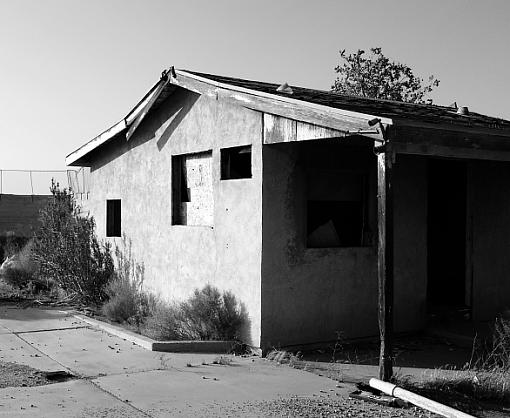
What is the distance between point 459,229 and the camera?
12.5 meters

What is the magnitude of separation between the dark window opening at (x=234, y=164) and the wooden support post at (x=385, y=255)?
10.4ft

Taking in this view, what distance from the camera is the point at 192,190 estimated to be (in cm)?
1112

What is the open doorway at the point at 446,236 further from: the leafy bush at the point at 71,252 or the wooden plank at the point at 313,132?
the leafy bush at the point at 71,252

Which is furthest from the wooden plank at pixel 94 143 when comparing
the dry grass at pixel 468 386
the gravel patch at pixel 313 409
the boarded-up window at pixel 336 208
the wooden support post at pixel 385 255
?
the dry grass at pixel 468 386

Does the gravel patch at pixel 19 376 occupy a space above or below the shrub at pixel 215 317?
below

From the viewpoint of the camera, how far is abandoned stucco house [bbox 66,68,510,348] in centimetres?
877

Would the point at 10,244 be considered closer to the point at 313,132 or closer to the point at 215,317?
the point at 215,317

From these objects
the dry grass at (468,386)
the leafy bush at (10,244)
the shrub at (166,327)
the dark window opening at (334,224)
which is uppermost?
the dark window opening at (334,224)

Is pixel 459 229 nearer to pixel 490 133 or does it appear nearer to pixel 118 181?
pixel 490 133

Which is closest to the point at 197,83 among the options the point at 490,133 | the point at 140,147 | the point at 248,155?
the point at 248,155

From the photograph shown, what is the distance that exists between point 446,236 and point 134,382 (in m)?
7.23

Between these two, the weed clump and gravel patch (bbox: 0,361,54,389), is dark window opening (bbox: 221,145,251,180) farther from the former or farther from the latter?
gravel patch (bbox: 0,361,54,389)

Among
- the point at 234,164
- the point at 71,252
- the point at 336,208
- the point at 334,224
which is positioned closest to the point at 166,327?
the point at 234,164

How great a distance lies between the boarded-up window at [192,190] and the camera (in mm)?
10688
